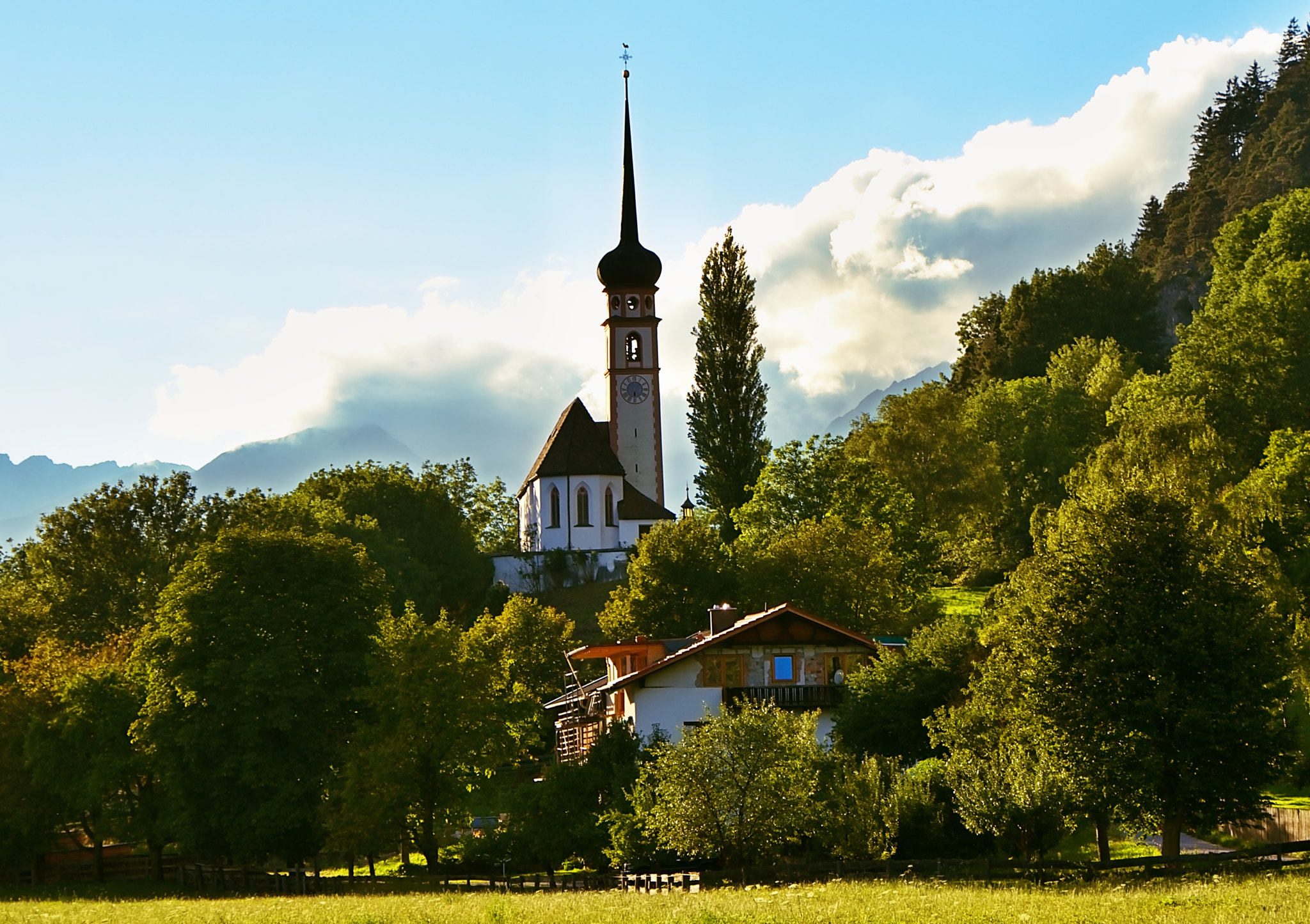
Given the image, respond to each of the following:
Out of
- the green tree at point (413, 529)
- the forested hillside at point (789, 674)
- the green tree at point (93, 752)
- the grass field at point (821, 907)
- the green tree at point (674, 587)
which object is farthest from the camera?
the green tree at point (413, 529)

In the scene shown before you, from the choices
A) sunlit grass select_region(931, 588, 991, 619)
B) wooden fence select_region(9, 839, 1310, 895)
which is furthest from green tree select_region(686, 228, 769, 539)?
wooden fence select_region(9, 839, 1310, 895)

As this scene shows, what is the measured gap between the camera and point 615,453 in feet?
368

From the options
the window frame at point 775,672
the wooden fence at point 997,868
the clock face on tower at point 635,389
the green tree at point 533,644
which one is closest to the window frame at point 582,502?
the clock face on tower at point 635,389

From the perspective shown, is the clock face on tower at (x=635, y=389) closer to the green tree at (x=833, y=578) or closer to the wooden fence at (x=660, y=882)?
the green tree at (x=833, y=578)

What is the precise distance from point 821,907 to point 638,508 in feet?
267

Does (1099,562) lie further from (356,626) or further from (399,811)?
(356,626)

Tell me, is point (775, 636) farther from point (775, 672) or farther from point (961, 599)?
point (961, 599)

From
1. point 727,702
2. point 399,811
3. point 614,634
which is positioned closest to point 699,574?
point 614,634

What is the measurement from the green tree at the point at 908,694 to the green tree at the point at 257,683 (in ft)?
51.3

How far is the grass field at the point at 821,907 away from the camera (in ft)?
79.2

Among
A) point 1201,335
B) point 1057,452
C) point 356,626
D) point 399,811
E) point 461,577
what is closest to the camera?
point 399,811

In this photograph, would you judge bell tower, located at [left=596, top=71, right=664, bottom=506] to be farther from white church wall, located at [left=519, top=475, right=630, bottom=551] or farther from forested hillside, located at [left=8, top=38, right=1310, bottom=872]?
forested hillside, located at [left=8, top=38, right=1310, bottom=872]

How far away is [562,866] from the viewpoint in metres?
44.9

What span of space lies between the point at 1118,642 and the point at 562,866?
744 inches
